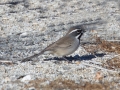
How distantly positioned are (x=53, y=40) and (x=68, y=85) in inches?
132

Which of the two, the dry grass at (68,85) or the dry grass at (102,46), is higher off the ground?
the dry grass at (68,85)

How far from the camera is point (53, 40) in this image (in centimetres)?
1204

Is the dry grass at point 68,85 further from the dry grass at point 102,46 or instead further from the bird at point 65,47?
the dry grass at point 102,46

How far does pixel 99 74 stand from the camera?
9367 mm

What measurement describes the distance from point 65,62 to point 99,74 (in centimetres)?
111

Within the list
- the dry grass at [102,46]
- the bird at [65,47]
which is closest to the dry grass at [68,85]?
the bird at [65,47]

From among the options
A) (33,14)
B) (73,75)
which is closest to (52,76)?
(73,75)

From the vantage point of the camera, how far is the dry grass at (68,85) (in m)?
8.64

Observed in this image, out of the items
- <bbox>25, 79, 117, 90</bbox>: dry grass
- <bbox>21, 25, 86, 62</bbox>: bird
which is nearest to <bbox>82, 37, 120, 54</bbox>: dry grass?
<bbox>21, 25, 86, 62</bbox>: bird

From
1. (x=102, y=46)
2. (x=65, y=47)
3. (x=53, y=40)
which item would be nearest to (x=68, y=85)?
(x=65, y=47)

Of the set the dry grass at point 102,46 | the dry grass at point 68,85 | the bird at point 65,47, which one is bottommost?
the dry grass at point 102,46

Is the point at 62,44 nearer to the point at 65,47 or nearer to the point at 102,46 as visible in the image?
the point at 65,47

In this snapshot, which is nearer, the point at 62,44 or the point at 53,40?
the point at 62,44

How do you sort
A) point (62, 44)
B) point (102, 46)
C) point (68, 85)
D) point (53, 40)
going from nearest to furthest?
point (68, 85)
point (62, 44)
point (102, 46)
point (53, 40)
